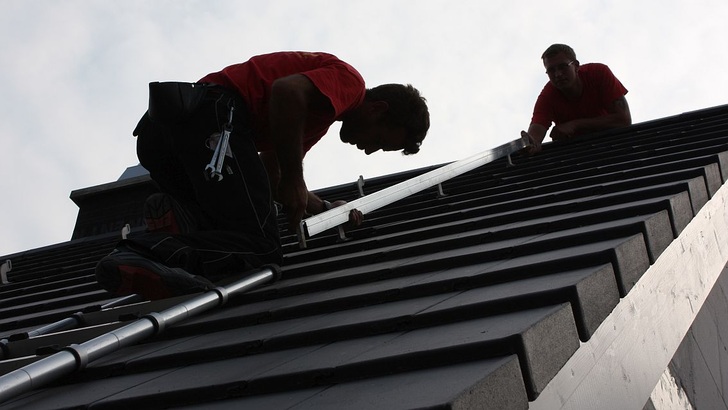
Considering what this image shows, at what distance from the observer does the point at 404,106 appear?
3688 mm

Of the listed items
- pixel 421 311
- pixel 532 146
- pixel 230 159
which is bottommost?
pixel 421 311

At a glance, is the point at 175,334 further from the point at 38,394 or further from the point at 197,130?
the point at 197,130

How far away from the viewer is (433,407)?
1.31 m

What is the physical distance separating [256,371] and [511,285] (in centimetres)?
72

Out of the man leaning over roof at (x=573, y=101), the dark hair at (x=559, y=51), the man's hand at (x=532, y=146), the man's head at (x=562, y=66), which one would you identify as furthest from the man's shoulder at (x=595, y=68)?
the man's hand at (x=532, y=146)

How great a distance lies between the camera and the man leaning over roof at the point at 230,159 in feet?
9.85

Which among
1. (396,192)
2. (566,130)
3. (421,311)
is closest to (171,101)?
(421,311)

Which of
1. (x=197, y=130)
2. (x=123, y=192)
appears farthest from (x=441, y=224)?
(x=123, y=192)

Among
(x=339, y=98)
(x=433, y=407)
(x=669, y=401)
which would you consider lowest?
(x=669, y=401)

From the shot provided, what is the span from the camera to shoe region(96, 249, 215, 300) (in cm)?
288

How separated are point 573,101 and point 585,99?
3.7 inches

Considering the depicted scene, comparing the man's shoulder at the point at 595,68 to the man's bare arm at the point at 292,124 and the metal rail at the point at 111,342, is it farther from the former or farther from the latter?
the metal rail at the point at 111,342

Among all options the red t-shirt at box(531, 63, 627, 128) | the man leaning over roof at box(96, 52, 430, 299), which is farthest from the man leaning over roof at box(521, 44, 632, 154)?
the man leaning over roof at box(96, 52, 430, 299)

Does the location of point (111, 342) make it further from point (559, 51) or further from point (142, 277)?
point (559, 51)
